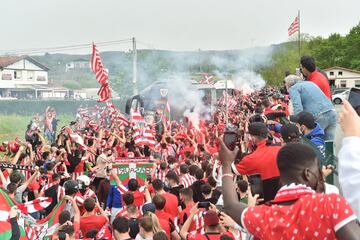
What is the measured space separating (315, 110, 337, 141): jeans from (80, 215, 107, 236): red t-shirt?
121 inches

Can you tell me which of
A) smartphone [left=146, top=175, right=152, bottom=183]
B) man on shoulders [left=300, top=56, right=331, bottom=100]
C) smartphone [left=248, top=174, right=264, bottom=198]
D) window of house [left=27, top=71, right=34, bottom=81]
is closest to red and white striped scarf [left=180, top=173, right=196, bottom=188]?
smartphone [left=146, top=175, right=152, bottom=183]

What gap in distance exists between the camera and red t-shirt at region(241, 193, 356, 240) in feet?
8.98

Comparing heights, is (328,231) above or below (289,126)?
below

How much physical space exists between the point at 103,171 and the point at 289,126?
627cm

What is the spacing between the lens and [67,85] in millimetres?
85500

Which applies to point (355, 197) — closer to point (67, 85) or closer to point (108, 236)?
point (108, 236)

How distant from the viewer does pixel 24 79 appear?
92.8 meters

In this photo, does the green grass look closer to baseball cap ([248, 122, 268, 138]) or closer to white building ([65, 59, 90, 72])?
baseball cap ([248, 122, 268, 138])

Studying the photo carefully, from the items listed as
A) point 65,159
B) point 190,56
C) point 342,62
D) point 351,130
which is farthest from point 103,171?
point 342,62

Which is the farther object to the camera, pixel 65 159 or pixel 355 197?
pixel 65 159

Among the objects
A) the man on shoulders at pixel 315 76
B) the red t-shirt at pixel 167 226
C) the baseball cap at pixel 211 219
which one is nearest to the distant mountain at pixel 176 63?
the man on shoulders at pixel 315 76

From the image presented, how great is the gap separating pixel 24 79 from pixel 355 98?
92.3 m

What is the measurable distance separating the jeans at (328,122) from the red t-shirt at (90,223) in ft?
10.1

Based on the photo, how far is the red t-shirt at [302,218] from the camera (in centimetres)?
274
